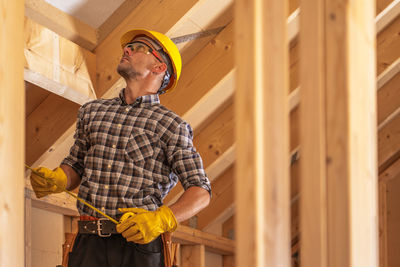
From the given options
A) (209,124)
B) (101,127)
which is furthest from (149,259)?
(209,124)

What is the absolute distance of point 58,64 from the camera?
135 inches

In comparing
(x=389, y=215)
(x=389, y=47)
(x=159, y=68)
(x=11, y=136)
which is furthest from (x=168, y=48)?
(x=389, y=215)

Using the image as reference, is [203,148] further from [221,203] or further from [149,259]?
[149,259]

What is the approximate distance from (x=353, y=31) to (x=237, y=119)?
404 mm

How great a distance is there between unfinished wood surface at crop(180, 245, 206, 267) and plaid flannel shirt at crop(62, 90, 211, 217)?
246 centimetres

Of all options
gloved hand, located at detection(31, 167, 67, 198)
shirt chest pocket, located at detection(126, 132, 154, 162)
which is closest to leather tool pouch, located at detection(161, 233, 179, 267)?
shirt chest pocket, located at detection(126, 132, 154, 162)

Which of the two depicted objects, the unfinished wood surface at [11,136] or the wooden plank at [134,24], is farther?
the wooden plank at [134,24]

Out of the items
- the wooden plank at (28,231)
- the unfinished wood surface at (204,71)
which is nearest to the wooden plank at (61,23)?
the unfinished wood surface at (204,71)

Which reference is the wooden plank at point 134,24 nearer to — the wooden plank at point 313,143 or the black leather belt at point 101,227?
the black leather belt at point 101,227

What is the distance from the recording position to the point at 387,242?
693 centimetres

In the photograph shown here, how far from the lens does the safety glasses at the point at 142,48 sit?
3213mm

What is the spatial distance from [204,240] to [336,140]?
3521mm

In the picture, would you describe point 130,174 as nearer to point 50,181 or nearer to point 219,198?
point 50,181

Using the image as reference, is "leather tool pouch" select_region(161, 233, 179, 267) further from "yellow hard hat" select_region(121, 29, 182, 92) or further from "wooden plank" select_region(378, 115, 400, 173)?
"wooden plank" select_region(378, 115, 400, 173)
